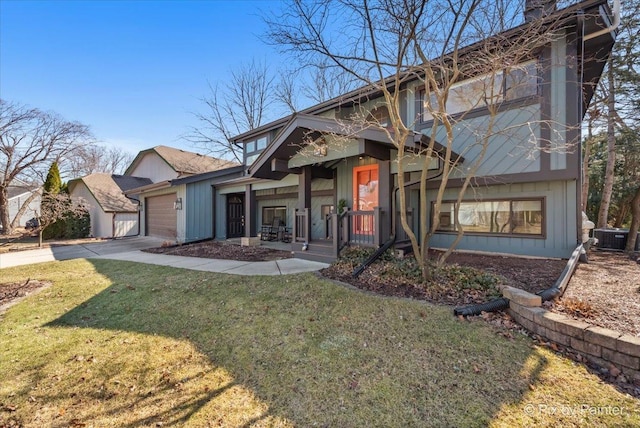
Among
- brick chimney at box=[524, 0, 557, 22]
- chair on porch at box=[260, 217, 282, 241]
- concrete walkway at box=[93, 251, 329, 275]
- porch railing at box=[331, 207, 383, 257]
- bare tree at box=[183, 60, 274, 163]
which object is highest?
bare tree at box=[183, 60, 274, 163]

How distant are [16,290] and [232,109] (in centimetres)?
1845

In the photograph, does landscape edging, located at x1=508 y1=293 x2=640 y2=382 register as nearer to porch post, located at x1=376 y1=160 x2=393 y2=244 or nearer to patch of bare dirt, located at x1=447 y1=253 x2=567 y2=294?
patch of bare dirt, located at x1=447 y1=253 x2=567 y2=294

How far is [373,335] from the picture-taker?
3.53m

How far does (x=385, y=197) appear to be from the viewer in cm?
706

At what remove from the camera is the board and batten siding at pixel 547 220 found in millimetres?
6617

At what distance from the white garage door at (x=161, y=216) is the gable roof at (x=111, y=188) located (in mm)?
3050

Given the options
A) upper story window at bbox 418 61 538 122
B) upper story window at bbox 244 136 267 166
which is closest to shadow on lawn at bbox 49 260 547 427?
upper story window at bbox 418 61 538 122

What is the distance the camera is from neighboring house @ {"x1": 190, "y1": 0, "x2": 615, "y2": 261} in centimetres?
639

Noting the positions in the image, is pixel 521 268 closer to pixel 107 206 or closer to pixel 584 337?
pixel 584 337

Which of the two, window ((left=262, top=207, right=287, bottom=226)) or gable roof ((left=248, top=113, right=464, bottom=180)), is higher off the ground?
→ gable roof ((left=248, top=113, right=464, bottom=180))

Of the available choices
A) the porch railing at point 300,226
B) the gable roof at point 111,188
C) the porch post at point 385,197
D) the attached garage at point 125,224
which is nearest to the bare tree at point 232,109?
the gable roof at point 111,188

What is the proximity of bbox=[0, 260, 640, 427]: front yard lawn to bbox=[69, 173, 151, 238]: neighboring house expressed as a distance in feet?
53.7

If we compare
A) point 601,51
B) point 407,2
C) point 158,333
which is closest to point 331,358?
point 158,333

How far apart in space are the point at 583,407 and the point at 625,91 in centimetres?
1482
